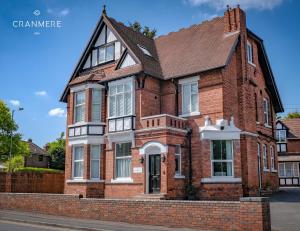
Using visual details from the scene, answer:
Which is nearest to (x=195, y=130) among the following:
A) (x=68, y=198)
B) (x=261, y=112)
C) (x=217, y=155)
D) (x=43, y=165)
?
(x=217, y=155)

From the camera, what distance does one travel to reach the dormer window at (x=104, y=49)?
23188 millimetres

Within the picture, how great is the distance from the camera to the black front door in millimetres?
19109

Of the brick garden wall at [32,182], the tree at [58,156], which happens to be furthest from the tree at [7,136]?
the brick garden wall at [32,182]

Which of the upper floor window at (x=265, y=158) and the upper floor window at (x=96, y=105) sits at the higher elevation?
the upper floor window at (x=96, y=105)

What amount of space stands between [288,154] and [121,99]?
25.9 metres

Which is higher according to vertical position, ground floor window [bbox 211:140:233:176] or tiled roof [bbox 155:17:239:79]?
tiled roof [bbox 155:17:239:79]

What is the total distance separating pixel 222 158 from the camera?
763 inches

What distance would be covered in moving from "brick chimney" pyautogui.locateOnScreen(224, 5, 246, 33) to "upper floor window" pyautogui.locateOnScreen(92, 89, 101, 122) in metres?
9.00

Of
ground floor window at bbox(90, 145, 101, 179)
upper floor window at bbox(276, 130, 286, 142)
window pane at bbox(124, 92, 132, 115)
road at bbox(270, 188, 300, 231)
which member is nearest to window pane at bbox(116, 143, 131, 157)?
ground floor window at bbox(90, 145, 101, 179)

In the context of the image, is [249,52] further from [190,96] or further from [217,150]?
[217,150]

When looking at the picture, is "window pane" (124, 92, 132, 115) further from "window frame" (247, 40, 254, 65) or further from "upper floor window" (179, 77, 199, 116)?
"window frame" (247, 40, 254, 65)

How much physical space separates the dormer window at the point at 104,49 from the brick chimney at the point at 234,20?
6.84m

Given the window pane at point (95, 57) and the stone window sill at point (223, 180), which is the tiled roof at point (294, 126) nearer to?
the stone window sill at point (223, 180)

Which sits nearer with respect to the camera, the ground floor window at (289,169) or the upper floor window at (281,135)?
the ground floor window at (289,169)
